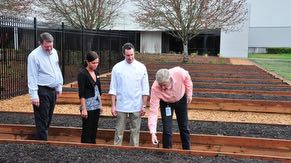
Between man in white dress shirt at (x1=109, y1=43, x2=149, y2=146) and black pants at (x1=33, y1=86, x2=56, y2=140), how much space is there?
2.95 ft

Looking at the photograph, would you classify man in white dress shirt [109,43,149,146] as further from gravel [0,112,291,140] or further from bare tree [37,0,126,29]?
bare tree [37,0,126,29]

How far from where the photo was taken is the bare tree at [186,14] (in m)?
24.3

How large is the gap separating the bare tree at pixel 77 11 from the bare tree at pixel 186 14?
2.82 metres

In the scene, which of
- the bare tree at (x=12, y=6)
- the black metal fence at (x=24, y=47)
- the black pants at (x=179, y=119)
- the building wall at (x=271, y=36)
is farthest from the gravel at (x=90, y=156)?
the building wall at (x=271, y=36)

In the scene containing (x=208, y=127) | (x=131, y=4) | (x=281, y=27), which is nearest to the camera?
(x=208, y=127)

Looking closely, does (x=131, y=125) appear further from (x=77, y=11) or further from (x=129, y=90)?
(x=77, y=11)

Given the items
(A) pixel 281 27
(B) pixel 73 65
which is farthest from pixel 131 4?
(B) pixel 73 65

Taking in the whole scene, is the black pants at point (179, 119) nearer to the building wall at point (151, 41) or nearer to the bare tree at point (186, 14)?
the bare tree at point (186, 14)

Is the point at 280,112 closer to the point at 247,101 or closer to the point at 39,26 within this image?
the point at 247,101

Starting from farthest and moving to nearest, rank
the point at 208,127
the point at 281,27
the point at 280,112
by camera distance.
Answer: the point at 281,27
the point at 280,112
the point at 208,127

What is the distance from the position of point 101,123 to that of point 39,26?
650 cm

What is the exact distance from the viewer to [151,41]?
39.0 metres

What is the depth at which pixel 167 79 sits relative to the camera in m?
4.49

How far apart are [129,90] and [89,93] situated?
56 cm
